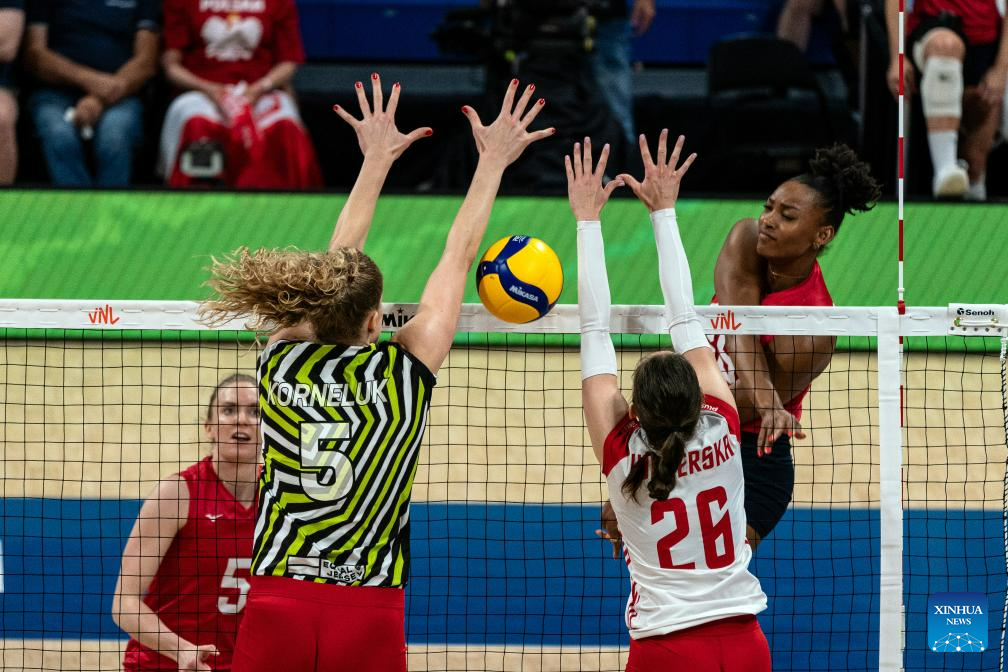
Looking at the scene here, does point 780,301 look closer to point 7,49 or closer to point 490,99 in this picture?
point 490,99

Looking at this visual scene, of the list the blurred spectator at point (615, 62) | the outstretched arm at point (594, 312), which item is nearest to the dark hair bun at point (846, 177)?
the outstretched arm at point (594, 312)

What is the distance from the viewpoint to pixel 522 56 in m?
8.30

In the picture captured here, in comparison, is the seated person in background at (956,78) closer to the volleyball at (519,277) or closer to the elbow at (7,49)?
the volleyball at (519,277)

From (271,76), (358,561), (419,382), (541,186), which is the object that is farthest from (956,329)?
(271,76)

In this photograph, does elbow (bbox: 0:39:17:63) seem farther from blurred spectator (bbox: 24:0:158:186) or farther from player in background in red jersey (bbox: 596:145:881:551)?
player in background in red jersey (bbox: 596:145:881:551)

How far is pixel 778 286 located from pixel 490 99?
409 centimetres

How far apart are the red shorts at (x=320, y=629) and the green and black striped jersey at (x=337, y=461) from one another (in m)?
0.04

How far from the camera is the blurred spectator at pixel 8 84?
8.11m

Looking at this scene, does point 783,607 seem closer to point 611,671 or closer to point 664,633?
point 611,671

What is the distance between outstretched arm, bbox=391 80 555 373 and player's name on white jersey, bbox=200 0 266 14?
512 centimetres

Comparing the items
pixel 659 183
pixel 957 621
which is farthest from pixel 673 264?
pixel 957 621

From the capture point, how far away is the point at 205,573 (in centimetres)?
480

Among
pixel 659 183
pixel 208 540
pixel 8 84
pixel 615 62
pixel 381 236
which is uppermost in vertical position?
pixel 615 62

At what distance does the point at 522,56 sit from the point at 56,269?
3184 mm
